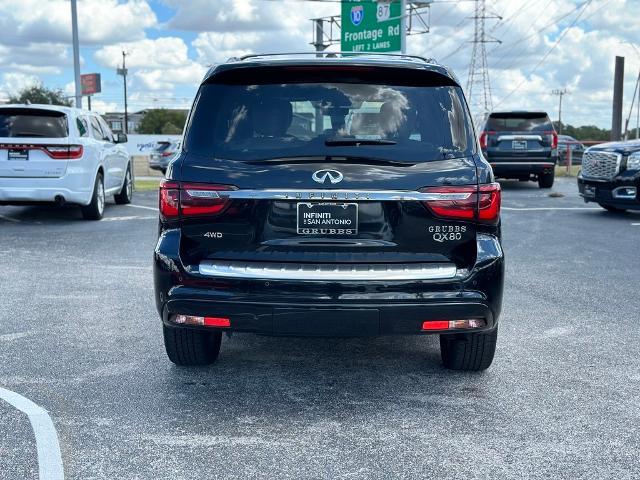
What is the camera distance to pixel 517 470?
3613 millimetres

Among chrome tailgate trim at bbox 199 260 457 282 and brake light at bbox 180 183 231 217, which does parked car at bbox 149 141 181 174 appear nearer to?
brake light at bbox 180 183 231 217

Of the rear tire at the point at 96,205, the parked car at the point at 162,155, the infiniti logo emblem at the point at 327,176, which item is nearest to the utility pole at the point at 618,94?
the parked car at the point at 162,155

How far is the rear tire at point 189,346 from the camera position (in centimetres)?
498

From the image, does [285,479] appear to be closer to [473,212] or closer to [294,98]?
[473,212]

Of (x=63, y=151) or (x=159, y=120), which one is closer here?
(x=63, y=151)

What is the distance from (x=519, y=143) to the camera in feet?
66.5

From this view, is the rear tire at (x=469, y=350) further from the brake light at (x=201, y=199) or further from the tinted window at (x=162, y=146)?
the tinted window at (x=162, y=146)

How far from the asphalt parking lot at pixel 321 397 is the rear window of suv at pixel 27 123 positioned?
5.12 m

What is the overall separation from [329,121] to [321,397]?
1.52m

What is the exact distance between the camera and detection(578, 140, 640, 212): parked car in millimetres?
13477

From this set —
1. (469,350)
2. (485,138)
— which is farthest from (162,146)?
(469,350)

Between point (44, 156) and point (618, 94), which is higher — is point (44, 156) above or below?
below

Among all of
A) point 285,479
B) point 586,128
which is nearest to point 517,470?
point 285,479

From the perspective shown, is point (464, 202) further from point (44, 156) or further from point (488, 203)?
point (44, 156)
